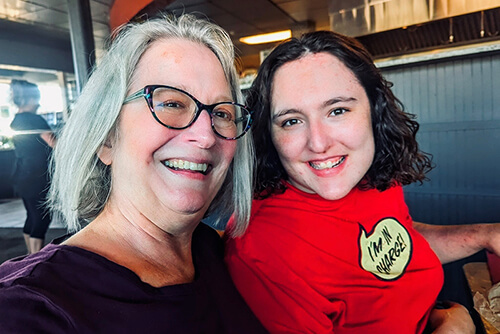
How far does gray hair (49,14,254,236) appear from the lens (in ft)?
2.75

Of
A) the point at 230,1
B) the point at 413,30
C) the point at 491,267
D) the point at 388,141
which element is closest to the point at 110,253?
the point at 388,141

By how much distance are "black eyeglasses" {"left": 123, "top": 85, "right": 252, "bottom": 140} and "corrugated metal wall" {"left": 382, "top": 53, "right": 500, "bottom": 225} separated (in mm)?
2864

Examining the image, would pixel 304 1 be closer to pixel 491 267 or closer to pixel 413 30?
pixel 413 30

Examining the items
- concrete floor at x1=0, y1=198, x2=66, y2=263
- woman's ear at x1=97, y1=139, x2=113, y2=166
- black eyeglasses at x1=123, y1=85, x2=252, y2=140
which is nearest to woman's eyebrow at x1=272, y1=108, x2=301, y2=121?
black eyeglasses at x1=123, y1=85, x2=252, y2=140

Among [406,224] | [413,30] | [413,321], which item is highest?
[413,30]

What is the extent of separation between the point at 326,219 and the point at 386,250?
220mm

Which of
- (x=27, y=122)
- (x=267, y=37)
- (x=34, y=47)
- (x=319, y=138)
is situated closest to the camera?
(x=319, y=138)

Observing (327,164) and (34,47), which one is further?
(34,47)

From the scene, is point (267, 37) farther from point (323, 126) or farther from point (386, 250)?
point (386, 250)

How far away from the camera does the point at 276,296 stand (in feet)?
3.18

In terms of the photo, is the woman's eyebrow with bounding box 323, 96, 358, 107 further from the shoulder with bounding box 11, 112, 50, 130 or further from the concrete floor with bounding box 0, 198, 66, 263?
the shoulder with bounding box 11, 112, 50, 130

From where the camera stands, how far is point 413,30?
3.84 m

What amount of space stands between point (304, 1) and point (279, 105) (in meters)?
5.70

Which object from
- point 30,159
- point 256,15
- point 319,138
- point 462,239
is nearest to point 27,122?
point 30,159
